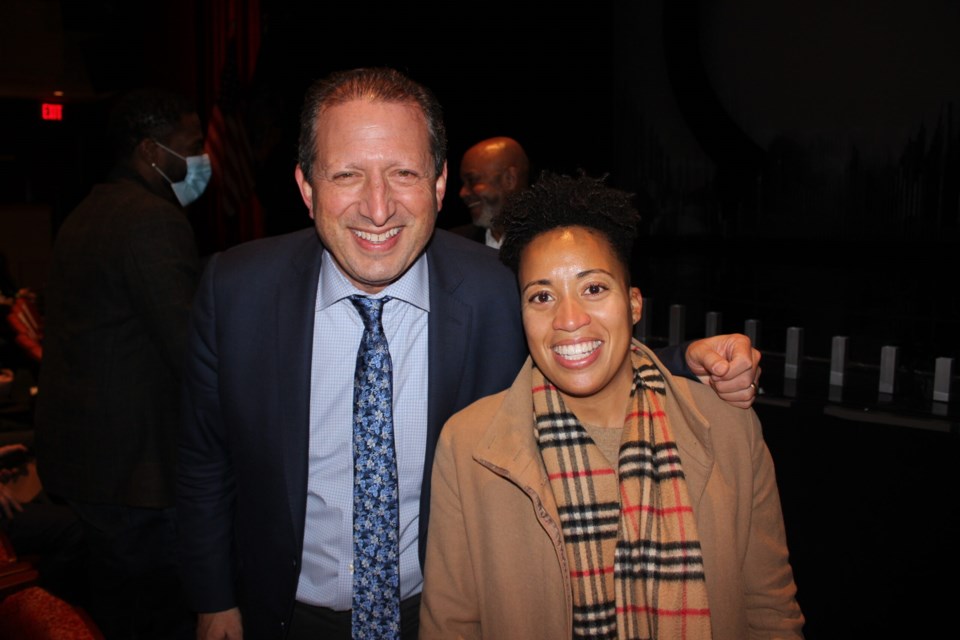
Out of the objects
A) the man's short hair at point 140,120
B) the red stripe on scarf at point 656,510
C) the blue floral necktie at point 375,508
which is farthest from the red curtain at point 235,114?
the red stripe on scarf at point 656,510

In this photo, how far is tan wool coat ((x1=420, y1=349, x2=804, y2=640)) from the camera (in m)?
1.39

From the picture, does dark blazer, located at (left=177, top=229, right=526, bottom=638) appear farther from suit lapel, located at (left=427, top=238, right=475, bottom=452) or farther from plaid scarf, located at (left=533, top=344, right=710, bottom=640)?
plaid scarf, located at (left=533, top=344, right=710, bottom=640)

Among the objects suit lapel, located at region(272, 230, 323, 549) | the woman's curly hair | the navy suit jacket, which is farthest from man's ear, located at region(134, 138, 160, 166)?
the woman's curly hair

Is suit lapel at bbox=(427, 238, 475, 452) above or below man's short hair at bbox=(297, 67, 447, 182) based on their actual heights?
below

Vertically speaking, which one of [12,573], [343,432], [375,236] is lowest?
[12,573]

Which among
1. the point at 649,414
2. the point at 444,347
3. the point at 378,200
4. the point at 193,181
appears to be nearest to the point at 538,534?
the point at 649,414

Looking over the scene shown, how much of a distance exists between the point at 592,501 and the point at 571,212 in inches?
20.4

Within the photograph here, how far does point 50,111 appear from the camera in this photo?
33.4ft

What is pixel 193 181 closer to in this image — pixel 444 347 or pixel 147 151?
pixel 147 151

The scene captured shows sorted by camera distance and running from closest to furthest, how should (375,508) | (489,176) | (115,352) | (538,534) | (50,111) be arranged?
1. (538,534)
2. (375,508)
3. (115,352)
4. (489,176)
5. (50,111)

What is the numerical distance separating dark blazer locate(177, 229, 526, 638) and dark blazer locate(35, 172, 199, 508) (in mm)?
745

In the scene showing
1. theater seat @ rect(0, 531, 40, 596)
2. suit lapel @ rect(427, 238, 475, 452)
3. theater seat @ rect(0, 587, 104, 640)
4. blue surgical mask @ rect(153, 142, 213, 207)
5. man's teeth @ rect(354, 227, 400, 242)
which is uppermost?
blue surgical mask @ rect(153, 142, 213, 207)

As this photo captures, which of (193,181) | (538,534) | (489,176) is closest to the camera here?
(538,534)

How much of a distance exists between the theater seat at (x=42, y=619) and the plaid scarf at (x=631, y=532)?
84 centimetres
